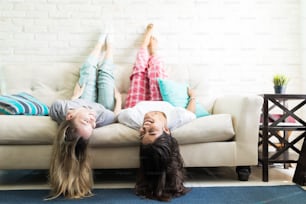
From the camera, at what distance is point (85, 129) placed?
1372mm

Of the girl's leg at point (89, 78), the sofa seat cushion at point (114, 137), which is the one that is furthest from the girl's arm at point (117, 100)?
the sofa seat cushion at point (114, 137)

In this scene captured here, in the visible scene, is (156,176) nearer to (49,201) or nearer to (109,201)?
(109,201)

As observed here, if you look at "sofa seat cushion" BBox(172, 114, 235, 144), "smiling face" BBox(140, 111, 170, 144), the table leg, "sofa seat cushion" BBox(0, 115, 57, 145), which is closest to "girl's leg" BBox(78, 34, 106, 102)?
"sofa seat cushion" BBox(0, 115, 57, 145)

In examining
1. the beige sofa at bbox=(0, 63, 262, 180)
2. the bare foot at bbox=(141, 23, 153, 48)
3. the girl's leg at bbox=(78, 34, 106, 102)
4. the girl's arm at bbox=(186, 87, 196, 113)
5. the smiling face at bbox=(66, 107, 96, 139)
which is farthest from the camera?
the bare foot at bbox=(141, 23, 153, 48)

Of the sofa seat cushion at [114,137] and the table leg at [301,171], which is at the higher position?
the sofa seat cushion at [114,137]

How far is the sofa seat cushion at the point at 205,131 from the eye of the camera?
58.8 inches

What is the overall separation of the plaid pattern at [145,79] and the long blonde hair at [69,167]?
61 cm

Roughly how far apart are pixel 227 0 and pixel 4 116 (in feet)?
5.99

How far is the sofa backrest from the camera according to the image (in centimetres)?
196

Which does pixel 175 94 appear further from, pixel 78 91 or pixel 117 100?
pixel 78 91

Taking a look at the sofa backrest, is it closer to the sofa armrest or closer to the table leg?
Result: the sofa armrest

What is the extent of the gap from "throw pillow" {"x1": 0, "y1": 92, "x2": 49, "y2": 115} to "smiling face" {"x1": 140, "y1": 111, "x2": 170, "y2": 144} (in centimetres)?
67

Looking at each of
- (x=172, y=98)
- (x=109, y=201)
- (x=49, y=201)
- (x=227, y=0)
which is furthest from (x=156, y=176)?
(x=227, y=0)

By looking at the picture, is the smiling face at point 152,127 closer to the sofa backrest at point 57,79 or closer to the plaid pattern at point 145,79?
the plaid pattern at point 145,79
